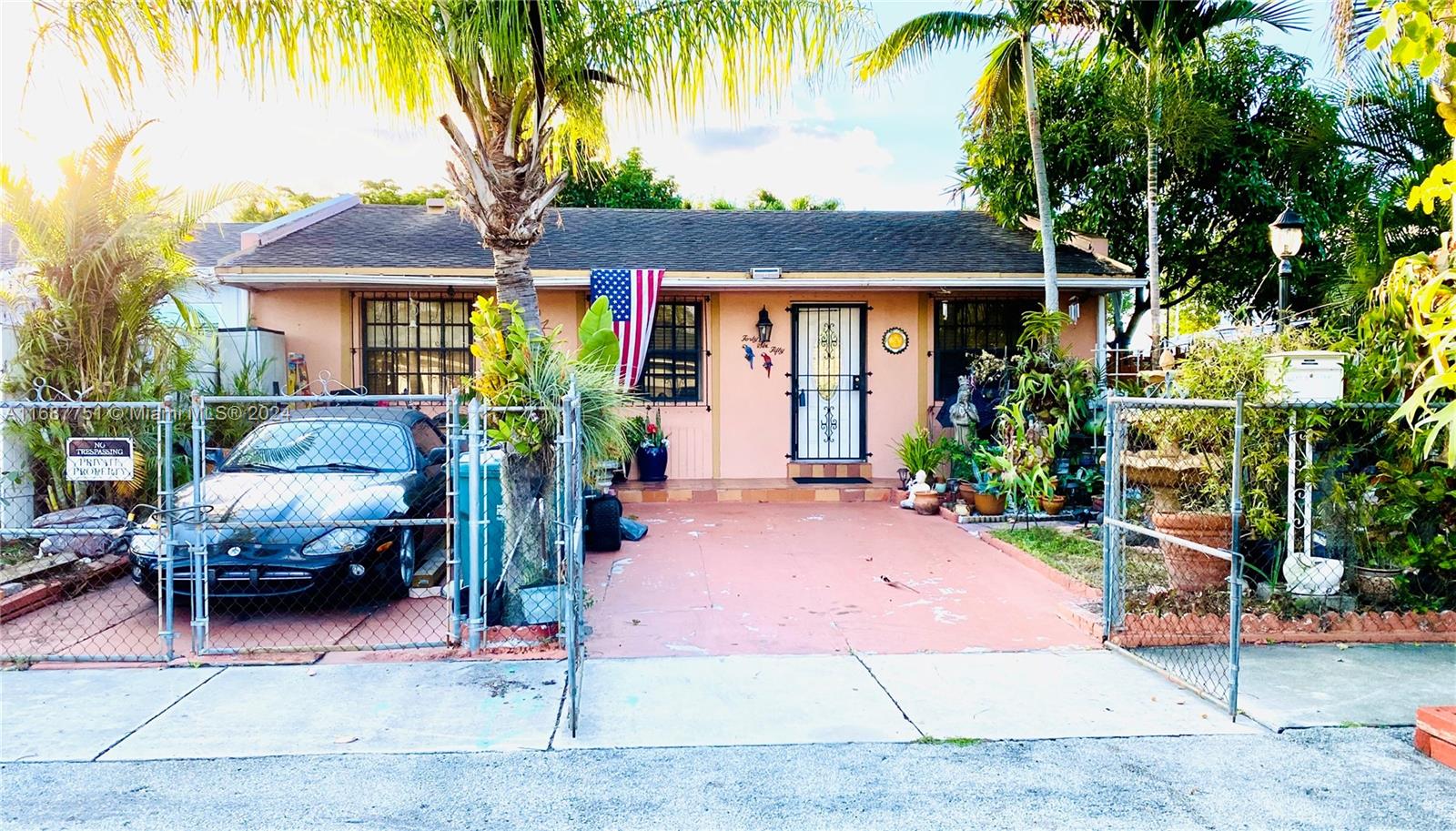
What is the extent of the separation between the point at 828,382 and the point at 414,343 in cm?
574

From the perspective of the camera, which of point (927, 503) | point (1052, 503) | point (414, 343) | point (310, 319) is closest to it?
point (1052, 503)

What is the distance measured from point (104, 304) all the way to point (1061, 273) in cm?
1105

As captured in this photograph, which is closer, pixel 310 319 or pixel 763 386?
pixel 310 319

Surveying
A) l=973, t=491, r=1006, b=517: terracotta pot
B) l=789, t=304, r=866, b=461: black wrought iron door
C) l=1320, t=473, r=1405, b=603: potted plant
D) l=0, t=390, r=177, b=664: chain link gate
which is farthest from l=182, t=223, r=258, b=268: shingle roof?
l=1320, t=473, r=1405, b=603: potted plant

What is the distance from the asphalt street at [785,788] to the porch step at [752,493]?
755 cm

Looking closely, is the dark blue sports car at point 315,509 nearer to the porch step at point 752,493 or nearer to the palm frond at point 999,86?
the porch step at point 752,493

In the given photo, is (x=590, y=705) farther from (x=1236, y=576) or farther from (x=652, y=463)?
(x=652, y=463)

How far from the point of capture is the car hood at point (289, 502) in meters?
5.85

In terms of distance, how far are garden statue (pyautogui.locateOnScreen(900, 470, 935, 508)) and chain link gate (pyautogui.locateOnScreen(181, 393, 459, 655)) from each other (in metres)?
5.93

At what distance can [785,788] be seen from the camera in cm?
383

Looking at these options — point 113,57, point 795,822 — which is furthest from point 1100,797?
point 113,57

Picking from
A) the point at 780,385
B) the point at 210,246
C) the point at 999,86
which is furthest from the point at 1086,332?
the point at 210,246

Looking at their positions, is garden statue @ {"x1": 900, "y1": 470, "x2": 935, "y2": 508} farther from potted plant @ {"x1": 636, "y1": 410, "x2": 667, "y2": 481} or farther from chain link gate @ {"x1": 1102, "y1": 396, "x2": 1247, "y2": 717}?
chain link gate @ {"x1": 1102, "y1": 396, "x2": 1247, "y2": 717}

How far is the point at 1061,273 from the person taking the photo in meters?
12.3
